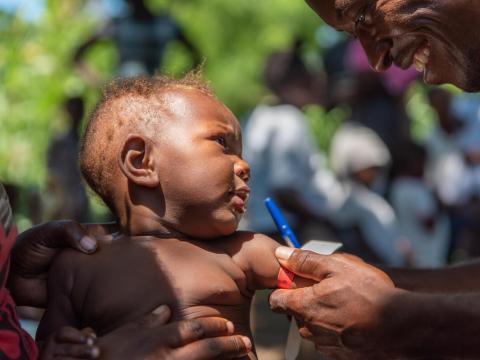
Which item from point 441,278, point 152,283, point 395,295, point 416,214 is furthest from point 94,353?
point 416,214

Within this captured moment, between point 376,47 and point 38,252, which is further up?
point 376,47

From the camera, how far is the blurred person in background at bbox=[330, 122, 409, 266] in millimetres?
6328

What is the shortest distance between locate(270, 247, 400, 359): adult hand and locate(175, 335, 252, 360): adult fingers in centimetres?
22

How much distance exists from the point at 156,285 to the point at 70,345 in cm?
30

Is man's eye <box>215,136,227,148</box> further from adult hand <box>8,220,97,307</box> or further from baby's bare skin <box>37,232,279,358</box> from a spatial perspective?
adult hand <box>8,220,97,307</box>

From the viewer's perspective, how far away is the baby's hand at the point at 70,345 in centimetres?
222

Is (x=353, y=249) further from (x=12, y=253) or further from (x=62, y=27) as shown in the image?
(x=62, y=27)

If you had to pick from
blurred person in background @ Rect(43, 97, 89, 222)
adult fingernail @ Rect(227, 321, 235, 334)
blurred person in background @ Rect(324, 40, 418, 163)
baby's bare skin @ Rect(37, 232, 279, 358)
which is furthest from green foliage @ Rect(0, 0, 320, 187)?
adult fingernail @ Rect(227, 321, 235, 334)

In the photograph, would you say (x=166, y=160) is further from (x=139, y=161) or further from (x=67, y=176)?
(x=67, y=176)

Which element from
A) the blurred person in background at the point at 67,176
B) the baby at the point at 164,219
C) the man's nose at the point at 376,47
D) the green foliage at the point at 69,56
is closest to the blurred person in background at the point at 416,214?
the blurred person in background at the point at 67,176

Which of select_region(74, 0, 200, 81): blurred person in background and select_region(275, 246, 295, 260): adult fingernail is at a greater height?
select_region(275, 246, 295, 260): adult fingernail

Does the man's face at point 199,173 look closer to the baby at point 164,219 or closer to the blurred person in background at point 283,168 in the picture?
the baby at point 164,219

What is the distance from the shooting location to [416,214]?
7.27 m

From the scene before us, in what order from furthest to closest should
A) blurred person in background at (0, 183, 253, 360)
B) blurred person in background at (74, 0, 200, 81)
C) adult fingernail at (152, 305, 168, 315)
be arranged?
blurred person in background at (74, 0, 200, 81)
adult fingernail at (152, 305, 168, 315)
blurred person in background at (0, 183, 253, 360)
